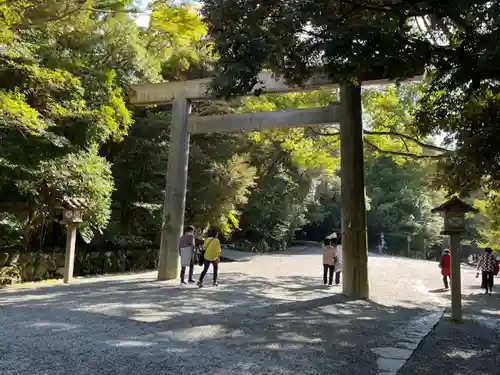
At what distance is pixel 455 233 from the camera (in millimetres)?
6887

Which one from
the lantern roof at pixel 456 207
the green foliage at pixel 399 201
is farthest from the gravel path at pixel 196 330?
the green foliage at pixel 399 201

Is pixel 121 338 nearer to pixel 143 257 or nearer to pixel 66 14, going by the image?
pixel 66 14

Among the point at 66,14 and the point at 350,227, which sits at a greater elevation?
the point at 66,14

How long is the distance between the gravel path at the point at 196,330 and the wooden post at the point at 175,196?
1.28 m

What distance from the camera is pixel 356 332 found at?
221 inches

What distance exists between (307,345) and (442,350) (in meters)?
1.69

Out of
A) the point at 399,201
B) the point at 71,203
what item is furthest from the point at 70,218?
the point at 399,201

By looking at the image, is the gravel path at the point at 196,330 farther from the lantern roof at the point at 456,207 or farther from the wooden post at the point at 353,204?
the lantern roof at the point at 456,207

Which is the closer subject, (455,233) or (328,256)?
(455,233)

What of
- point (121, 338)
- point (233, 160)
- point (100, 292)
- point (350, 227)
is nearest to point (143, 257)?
point (233, 160)

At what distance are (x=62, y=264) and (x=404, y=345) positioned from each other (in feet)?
34.2

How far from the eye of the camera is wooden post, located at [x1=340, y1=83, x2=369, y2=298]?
8.55 metres

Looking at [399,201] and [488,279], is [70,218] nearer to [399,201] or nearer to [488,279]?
[488,279]

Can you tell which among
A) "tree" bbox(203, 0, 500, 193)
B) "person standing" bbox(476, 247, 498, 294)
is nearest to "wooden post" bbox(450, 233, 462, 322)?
"tree" bbox(203, 0, 500, 193)
